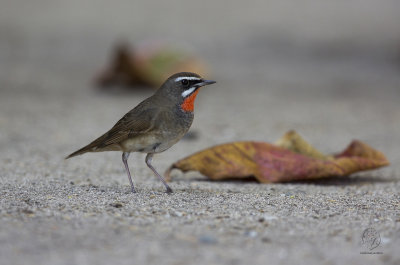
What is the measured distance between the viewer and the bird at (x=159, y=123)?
522cm

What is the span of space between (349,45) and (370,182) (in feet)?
34.1

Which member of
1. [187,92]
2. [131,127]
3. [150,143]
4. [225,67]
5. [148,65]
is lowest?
[150,143]

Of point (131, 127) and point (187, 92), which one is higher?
point (187, 92)

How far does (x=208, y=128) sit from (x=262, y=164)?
2940 mm

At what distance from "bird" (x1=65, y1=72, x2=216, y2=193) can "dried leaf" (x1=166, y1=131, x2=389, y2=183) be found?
570 millimetres

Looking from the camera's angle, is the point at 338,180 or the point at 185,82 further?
the point at 338,180

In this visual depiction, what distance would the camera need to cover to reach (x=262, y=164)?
19.4ft

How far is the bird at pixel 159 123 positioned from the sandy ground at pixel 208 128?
0.37m

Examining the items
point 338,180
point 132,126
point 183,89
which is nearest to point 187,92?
point 183,89

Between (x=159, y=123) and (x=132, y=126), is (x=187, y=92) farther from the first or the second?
(x=132, y=126)

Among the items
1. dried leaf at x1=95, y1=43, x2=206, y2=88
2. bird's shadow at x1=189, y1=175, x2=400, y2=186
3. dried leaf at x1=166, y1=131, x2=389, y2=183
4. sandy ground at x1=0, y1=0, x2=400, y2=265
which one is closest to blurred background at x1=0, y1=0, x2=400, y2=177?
sandy ground at x1=0, y1=0, x2=400, y2=265

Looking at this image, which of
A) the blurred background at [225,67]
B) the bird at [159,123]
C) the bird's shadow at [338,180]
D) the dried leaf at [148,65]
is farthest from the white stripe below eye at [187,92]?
the dried leaf at [148,65]

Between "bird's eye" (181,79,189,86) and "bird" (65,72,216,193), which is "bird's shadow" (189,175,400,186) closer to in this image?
"bird" (65,72,216,193)

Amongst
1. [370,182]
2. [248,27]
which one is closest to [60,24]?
[248,27]
